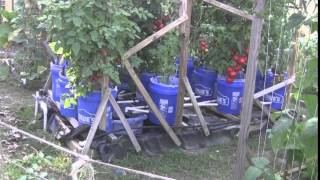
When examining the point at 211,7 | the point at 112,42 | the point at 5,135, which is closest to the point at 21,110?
the point at 5,135

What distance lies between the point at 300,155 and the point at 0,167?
168 centimetres

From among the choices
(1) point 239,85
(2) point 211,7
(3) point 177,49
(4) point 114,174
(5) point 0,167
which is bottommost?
(4) point 114,174

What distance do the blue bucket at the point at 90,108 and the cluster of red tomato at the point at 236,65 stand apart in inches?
47.2

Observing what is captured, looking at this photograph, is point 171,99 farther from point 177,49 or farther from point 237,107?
point 237,107

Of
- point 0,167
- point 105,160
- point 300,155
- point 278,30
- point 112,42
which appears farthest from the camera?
point 278,30

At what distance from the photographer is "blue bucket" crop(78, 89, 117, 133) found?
3998 millimetres

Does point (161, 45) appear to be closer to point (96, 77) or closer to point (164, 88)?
point (164, 88)

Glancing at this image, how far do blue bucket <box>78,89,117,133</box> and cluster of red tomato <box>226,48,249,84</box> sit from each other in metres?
1.20

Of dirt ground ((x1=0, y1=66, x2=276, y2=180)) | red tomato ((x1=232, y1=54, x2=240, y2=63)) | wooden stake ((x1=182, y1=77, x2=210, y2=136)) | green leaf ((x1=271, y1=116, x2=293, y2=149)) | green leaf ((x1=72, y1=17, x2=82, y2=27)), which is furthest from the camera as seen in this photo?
red tomato ((x1=232, y1=54, x2=240, y2=63))

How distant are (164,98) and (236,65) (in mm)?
796

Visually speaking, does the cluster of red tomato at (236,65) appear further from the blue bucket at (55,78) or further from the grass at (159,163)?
the blue bucket at (55,78)

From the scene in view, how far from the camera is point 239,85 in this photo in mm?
4742

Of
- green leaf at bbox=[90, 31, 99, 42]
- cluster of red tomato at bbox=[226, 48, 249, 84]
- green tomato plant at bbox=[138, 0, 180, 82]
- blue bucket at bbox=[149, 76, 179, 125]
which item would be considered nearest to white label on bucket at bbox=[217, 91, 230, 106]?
cluster of red tomato at bbox=[226, 48, 249, 84]

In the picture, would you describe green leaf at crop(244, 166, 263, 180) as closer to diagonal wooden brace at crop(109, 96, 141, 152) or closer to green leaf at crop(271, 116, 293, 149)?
green leaf at crop(271, 116, 293, 149)
